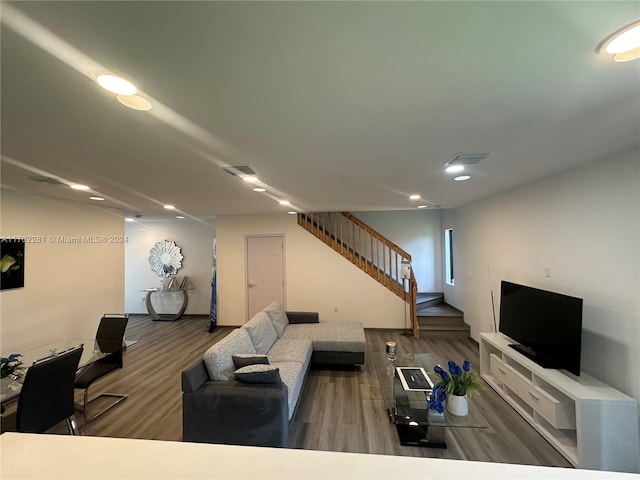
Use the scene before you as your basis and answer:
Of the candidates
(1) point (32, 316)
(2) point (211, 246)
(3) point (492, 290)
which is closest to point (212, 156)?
(1) point (32, 316)

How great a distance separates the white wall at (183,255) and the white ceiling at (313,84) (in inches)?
180

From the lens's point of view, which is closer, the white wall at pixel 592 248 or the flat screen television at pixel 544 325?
the white wall at pixel 592 248

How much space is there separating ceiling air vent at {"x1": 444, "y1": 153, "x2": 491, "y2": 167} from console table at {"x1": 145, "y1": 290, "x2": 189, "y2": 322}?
6.54 m

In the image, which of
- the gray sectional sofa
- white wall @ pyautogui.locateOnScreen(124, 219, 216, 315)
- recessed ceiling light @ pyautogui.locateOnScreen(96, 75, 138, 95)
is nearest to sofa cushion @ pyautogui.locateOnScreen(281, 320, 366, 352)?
the gray sectional sofa

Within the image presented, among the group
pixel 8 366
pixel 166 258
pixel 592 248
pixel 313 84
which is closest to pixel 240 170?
pixel 313 84

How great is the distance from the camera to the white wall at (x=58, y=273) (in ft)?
10.7

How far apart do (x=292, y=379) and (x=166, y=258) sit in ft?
18.7

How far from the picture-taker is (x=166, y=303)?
6.55 meters

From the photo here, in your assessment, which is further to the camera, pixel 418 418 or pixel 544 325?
pixel 544 325

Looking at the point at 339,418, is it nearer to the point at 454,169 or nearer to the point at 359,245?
the point at 454,169

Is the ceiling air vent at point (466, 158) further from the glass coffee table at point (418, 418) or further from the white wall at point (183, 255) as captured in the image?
the white wall at point (183, 255)

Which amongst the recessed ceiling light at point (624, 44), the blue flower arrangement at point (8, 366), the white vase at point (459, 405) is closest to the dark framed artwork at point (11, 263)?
the blue flower arrangement at point (8, 366)

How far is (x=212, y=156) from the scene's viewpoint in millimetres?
2076

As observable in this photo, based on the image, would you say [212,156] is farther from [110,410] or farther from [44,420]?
[110,410]
